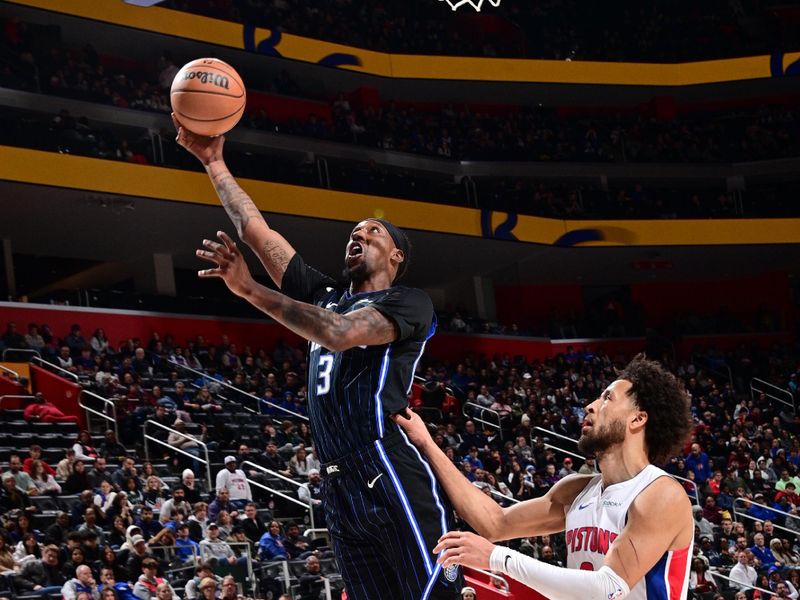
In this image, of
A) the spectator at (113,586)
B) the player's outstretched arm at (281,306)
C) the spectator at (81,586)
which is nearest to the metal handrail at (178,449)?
the spectator at (113,586)

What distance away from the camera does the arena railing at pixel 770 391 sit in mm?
30542

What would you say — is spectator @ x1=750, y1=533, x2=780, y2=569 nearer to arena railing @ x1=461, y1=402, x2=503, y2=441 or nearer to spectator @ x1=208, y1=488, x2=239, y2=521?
arena railing @ x1=461, y1=402, x2=503, y2=441

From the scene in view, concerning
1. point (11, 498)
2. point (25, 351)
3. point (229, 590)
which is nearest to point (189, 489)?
point (11, 498)

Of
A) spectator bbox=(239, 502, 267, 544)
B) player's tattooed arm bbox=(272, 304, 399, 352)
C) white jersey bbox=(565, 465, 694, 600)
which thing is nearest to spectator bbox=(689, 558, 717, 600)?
spectator bbox=(239, 502, 267, 544)

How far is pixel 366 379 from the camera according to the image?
15.8 ft

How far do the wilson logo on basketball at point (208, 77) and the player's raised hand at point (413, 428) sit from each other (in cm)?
178

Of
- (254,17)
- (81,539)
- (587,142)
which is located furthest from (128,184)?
(587,142)

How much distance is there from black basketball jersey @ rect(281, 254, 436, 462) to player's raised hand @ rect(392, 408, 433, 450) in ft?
0.14

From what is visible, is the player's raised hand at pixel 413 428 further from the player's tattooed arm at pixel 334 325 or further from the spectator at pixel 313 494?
the spectator at pixel 313 494

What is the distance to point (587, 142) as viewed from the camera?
117 ft

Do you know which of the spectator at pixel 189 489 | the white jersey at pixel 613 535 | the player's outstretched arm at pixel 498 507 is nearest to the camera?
the white jersey at pixel 613 535

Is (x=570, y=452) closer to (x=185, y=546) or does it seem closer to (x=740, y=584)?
(x=740, y=584)

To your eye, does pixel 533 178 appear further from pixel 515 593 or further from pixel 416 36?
pixel 515 593

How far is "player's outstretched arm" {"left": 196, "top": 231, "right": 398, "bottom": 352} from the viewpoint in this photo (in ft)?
13.9
